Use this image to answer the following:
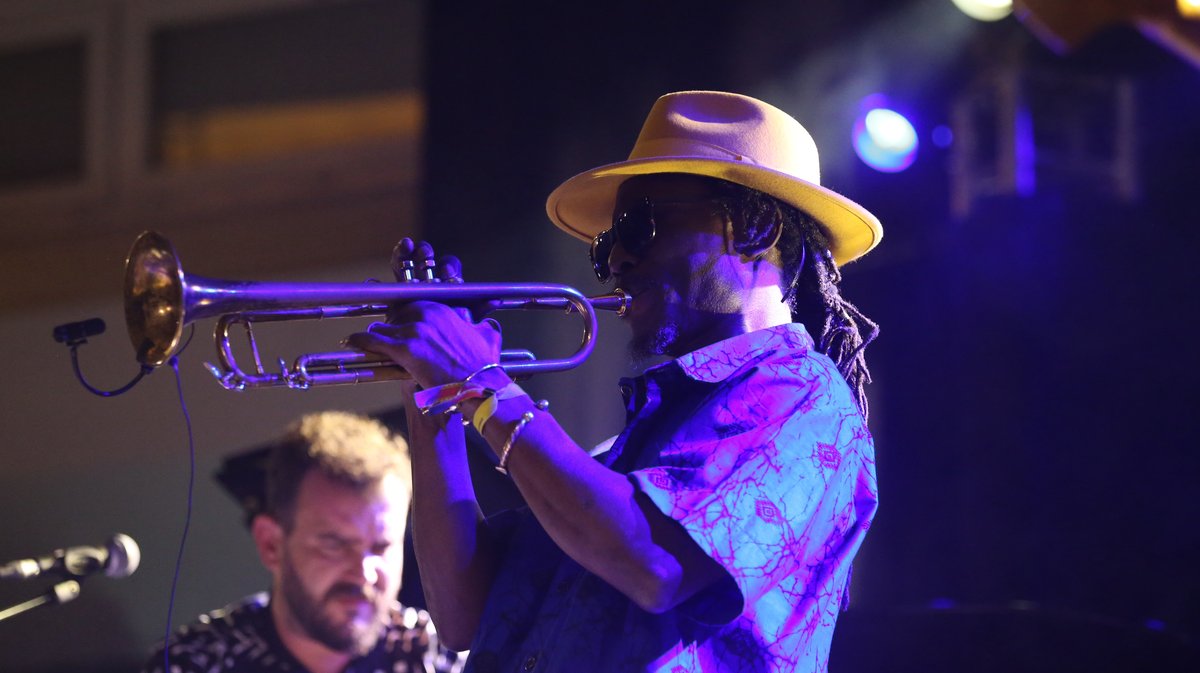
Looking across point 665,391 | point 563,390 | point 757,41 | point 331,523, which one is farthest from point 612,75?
point 665,391

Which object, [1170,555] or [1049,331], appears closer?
[1170,555]

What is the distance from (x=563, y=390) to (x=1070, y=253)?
2.69 m

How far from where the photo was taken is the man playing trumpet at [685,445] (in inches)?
80.4

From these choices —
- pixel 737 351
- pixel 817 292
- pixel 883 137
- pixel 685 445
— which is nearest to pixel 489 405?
pixel 685 445

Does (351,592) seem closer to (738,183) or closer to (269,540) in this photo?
→ (269,540)

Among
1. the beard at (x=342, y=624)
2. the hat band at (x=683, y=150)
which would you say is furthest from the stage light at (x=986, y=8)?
the beard at (x=342, y=624)

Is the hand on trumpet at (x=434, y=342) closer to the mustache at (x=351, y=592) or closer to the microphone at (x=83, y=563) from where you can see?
the microphone at (x=83, y=563)

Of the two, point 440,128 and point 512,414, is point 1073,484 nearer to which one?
point 440,128

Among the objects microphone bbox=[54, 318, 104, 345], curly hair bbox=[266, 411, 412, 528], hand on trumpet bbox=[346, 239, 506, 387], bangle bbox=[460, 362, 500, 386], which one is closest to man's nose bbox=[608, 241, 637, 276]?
hand on trumpet bbox=[346, 239, 506, 387]

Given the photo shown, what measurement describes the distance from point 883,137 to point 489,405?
3947 millimetres

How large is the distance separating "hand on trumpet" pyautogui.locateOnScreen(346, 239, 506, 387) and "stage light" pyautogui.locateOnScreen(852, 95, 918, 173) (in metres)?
3.63

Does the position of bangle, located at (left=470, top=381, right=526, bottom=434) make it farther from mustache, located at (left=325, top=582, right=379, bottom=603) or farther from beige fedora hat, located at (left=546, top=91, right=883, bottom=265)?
mustache, located at (left=325, top=582, right=379, bottom=603)

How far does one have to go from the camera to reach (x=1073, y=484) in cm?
565

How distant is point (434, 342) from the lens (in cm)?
222
